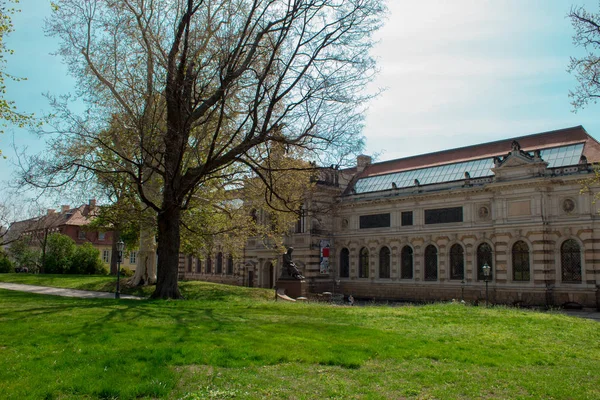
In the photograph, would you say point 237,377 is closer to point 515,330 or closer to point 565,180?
point 515,330

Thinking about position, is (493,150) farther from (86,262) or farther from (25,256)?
(25,256)

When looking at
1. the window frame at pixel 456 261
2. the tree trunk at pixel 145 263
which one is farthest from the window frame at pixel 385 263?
the tree trunk at pixel 145 263

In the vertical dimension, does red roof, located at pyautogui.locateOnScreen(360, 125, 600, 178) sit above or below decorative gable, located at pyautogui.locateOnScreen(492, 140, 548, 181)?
above

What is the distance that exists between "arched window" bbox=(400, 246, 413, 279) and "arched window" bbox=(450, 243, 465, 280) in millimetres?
3923

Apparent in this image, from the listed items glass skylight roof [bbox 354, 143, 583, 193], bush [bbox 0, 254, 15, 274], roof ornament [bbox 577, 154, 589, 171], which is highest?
glass skylight roof [bbox 354, 143, 583, 193]

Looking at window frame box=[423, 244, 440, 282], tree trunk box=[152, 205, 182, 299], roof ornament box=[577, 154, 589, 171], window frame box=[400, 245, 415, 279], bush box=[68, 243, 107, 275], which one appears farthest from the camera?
bush box=[68, 243, 107, 275]

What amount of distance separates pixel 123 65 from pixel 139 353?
16.5 m

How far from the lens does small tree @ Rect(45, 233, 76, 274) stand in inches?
2141

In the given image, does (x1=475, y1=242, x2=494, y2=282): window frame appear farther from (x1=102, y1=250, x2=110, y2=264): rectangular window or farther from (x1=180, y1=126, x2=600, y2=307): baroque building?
(x1=102, y1=250, x2=110, y2=264): rectangular window

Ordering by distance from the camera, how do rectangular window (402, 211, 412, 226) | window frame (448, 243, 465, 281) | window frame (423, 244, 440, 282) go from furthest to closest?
rectangular window (402, 211, 412, 226), window frame (423, 244, 440, 282), window frame (448, 243, 465, 281)

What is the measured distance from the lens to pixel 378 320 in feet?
52.1

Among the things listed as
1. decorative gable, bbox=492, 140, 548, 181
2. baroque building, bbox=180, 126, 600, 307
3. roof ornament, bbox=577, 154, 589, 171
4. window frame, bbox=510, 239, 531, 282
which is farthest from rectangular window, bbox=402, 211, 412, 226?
roof ornament, bbox=577, 154, 589, 171

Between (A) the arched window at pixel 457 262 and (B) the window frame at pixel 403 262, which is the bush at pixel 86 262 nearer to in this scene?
(B) the window frame at pixel 403 262

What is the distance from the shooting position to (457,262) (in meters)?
40.8
